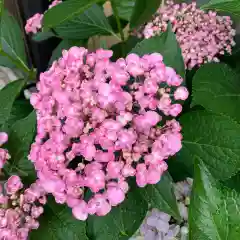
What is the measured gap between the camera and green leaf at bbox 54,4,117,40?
76cm

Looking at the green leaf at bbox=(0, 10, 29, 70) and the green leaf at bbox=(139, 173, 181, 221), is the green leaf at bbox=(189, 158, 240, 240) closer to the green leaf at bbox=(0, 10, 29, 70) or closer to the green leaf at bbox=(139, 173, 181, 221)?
the green leaf at bbox=(139, 173, 181, 221)

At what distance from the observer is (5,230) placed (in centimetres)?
48

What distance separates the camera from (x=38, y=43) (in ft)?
3.26

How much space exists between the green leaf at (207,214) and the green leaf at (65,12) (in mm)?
255

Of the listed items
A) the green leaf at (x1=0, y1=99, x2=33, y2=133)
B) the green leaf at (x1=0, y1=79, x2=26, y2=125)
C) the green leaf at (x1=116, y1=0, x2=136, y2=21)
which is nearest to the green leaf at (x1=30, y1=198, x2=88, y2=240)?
the green leaf at (x1=0, y1=79, x2=26, y2=125)

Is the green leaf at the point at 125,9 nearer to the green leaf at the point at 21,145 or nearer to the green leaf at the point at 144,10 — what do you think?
the green leaf at the point at 144,10

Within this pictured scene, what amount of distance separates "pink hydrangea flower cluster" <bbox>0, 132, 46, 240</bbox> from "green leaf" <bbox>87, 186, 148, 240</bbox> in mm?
78

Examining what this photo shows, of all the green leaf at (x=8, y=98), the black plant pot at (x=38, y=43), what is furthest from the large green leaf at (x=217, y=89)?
the black plant pot at (x=38, y=43)

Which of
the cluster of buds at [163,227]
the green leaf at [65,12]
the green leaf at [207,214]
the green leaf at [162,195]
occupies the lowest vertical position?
the cluster of buds at [163,227]

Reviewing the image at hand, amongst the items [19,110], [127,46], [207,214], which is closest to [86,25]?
[127,46]

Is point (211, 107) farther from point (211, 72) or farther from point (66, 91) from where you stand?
point (66, 91)

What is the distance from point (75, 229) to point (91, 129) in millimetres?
147

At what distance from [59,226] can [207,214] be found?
0.75 ft

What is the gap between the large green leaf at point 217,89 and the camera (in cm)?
59
